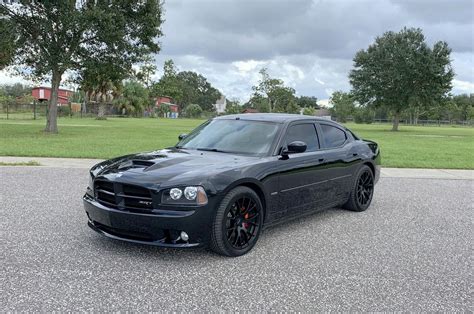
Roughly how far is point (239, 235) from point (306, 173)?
139 cm

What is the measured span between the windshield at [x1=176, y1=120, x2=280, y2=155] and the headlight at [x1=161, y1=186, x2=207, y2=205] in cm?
115

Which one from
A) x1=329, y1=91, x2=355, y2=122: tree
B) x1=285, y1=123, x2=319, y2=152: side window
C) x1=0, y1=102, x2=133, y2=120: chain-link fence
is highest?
x1=329, y1=91, x2=355, y2=122: tree

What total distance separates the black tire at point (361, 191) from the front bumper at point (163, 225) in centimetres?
309

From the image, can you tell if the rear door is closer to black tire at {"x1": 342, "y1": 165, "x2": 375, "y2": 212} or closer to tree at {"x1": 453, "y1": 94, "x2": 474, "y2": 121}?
black tire at {"x1": 342, "y1": 165, "x2": 375, "y2": 212}

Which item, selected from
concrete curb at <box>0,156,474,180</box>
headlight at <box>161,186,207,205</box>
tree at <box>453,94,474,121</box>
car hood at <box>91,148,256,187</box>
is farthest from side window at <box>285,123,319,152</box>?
tree at <box>453,94,474,121</box>

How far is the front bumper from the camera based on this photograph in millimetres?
4145

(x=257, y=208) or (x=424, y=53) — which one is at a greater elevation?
(x=424, y=53)

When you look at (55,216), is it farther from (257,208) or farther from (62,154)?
(62,154)

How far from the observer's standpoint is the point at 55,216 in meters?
5.99

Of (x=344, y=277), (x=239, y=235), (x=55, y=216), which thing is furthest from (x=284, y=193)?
(x=55, y=216)

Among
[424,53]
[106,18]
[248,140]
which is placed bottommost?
[248,140]

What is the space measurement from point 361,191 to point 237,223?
3.00 m

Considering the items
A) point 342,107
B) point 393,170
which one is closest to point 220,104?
point 342,107

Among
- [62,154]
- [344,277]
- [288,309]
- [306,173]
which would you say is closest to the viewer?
[288,309]
